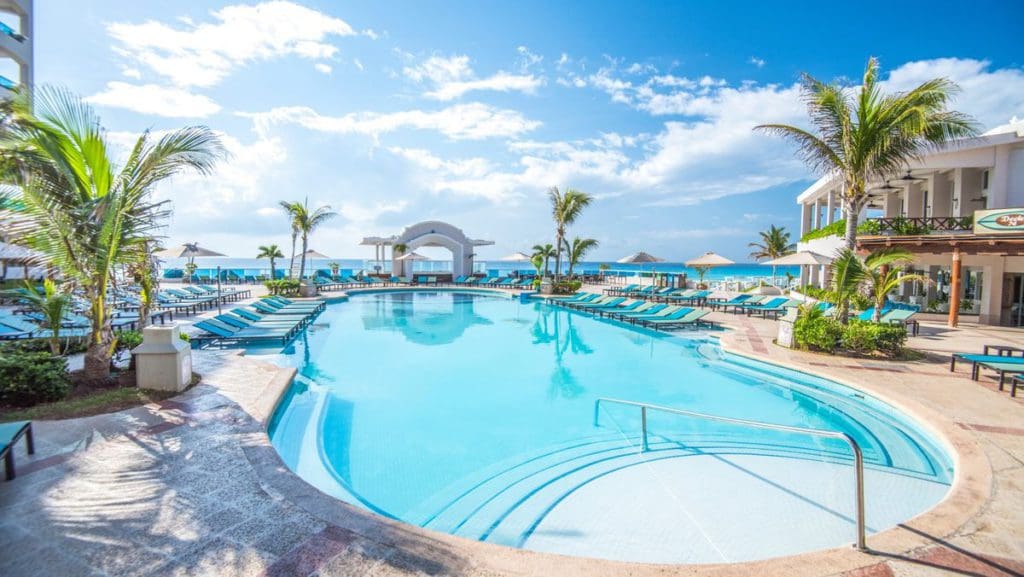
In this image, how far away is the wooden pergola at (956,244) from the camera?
12.4 m

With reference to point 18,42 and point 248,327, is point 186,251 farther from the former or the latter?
point 248,327

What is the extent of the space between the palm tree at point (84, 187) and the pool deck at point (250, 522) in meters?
1.86

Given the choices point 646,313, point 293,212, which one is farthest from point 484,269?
point 646,313

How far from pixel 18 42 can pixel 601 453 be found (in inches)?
902

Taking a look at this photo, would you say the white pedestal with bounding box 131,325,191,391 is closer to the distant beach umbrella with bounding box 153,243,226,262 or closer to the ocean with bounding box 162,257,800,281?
the ocean with bounding box 162,257,800,281

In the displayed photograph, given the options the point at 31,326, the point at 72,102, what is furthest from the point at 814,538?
the point at 31,326

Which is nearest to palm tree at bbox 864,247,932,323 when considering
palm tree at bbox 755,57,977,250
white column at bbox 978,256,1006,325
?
palm tree at bbox 755,57,977,250

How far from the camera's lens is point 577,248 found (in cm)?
2794

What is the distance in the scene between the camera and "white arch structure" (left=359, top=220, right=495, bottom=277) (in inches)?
1265

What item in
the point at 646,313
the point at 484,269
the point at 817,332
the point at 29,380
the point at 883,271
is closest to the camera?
the point at 29,380

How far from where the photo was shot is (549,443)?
623 centimetres

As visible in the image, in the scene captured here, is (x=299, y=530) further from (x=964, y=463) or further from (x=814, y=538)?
(x=964, y=463)

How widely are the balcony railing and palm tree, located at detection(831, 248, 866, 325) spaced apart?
19.4 feet

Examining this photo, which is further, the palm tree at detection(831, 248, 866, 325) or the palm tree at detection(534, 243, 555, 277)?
the palm tree at detection(534, 243, 555, 277)
